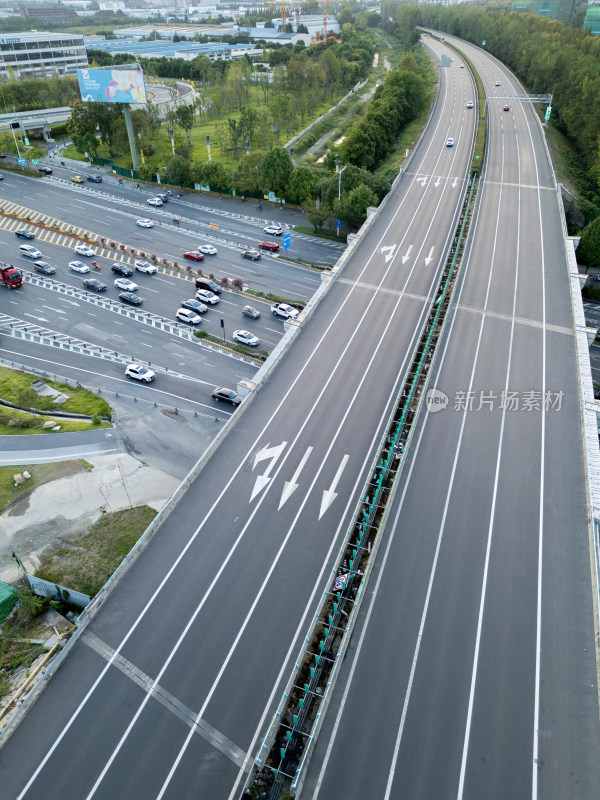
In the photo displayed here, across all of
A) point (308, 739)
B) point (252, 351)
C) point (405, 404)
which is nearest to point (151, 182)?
point (252, 351)

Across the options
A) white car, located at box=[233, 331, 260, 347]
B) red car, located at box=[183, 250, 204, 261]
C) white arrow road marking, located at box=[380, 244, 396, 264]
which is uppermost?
white arrow road marking, located at box=[380, 244, 396, 264]

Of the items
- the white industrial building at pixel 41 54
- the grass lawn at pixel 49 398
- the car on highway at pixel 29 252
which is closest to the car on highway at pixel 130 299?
the grass lawn at pixel 49 398

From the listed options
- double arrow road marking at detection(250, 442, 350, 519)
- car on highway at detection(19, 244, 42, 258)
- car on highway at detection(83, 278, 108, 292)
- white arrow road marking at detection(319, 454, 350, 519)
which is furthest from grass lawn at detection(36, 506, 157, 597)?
car on highway at detection(19, 244, 42, 258)

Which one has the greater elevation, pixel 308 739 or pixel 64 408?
pixel 308 739

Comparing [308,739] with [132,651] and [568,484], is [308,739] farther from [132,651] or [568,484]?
[568,484]

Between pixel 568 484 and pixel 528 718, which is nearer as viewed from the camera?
pixel 528 718

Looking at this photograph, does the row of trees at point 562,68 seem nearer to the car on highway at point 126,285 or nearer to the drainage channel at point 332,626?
the drainage channel at point 332,626

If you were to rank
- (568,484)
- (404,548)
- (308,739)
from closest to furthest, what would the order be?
(308,739) < (404,548) < (568,484)

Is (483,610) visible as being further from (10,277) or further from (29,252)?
(29,252)

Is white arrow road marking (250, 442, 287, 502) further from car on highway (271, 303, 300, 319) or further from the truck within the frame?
the truck
